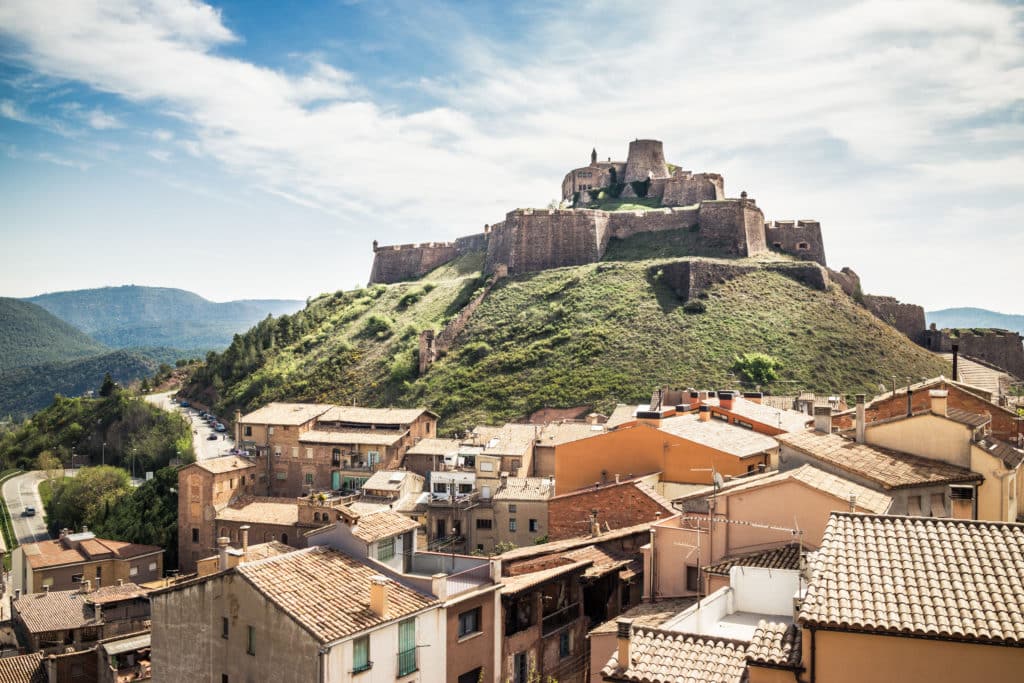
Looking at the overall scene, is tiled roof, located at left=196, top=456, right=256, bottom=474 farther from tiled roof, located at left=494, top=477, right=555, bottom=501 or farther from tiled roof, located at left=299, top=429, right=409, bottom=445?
tiled roof, located at left=494, top=477, right=555, bottom=501

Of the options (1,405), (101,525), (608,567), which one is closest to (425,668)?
(608,567)

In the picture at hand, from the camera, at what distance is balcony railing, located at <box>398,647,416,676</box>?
1451cm

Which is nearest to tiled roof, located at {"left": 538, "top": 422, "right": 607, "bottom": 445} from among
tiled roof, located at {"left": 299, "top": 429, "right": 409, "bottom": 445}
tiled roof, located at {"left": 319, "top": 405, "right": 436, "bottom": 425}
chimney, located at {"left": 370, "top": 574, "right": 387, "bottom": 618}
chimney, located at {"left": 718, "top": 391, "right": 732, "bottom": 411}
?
chimney, located at {"left": 718, "top": 391, "right": 732, "bottom": 411}

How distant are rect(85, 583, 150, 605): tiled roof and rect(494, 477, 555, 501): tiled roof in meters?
13.2

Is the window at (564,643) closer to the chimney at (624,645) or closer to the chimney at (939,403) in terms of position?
the chimney at (939,403)

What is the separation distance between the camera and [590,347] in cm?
5566

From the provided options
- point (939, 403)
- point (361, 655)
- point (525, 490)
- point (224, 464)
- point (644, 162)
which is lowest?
point (224, 464)

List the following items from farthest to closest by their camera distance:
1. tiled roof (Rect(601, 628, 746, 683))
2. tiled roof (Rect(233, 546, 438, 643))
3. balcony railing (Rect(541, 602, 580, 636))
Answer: balcony railing (Rect(541, 602, 580, 636)) → tiled roof (Rect(233, 546, 438, 643)) → tiled roof (Rect(601, 628, 746, 683))

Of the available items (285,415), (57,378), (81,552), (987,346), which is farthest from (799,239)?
(57,378)

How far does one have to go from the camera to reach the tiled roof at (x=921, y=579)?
300 inches

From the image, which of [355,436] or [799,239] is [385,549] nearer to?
[355,436]

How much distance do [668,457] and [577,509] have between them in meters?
3.22

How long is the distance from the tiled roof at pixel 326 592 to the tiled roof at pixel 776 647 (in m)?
7.22

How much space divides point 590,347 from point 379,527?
39443 millimetres
